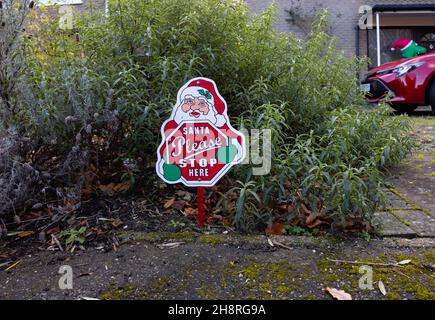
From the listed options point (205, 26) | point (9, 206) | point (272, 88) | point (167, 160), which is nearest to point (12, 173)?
point (9, 206)

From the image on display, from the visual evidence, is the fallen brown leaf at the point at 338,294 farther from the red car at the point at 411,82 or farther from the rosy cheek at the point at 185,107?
the red car at the point at 411,82

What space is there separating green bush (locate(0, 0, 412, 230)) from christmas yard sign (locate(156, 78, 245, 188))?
0.20 metres

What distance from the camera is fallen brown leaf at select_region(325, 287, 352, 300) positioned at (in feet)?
6.82

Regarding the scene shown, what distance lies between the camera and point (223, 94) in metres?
3.59

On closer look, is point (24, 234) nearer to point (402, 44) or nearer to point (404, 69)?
point (404, 69)

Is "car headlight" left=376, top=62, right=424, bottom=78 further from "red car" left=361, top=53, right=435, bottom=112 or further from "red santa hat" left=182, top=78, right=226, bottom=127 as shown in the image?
"red santa hat" left=182, top=78, right=226, bottom=127

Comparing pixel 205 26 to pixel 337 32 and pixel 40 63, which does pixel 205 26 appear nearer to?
pixel 40 63

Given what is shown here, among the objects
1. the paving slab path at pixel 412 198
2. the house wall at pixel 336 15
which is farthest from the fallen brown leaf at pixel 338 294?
the house wall at pixel 336 15

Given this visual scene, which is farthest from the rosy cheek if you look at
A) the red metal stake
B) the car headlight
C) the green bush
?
the car headlight

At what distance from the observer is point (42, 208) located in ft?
9.99

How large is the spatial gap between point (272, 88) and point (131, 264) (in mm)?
1916

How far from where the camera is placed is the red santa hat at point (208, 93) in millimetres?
2758

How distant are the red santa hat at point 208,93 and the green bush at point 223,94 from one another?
14.1 inches
